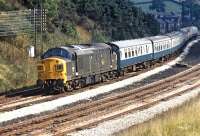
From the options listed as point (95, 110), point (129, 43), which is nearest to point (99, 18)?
point (129, 43)

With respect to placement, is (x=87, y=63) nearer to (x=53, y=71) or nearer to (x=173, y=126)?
(x=53, y=71)

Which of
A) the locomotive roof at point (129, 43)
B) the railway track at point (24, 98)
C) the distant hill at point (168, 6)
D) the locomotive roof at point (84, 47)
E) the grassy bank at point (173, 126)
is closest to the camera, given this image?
the grassy bank at point (173, 126)

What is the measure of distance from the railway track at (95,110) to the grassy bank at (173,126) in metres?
2.45

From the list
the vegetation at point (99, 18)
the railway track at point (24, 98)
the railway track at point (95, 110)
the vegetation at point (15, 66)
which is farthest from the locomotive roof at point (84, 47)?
the vegetation at point (99, 18)

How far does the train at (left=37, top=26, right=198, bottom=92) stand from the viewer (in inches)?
1224

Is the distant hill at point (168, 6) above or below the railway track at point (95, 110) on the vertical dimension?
above

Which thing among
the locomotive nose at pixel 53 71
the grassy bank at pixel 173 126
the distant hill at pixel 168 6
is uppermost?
the distant hill at pixel 168 6

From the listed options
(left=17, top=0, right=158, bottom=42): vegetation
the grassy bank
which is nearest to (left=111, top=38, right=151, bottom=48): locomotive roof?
(left=17, top=0, right=158, bottom=42): vegetation

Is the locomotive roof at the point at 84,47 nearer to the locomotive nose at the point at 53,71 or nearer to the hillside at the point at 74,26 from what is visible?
the locomotive nose at the point at 53,71

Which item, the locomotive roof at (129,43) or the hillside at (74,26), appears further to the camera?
the locomotive roof at (129,43)

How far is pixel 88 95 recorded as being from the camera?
3044cm

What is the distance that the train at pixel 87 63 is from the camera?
102 feet

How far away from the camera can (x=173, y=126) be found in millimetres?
19562

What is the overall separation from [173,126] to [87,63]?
48.8 feet
